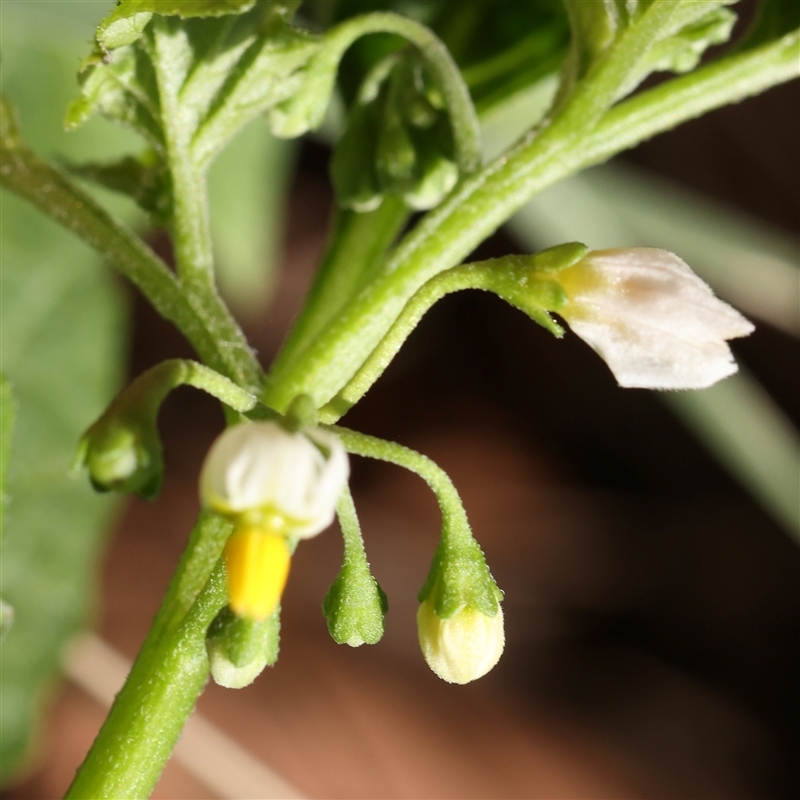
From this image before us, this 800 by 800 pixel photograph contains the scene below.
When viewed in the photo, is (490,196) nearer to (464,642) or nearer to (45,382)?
(464,642)

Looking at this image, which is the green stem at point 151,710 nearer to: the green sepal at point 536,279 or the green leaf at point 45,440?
the green sepal at point 536,279

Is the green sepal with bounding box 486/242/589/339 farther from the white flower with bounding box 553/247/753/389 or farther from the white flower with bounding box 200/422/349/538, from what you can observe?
the white flower with bounding box 200/422/349/538

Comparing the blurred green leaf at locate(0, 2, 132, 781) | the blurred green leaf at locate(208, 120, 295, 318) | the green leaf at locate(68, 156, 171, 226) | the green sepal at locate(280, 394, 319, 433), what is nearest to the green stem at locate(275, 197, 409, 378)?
the green leaf at locate(68, 156, 171, 226)


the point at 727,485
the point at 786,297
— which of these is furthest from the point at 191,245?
the point at 727,485

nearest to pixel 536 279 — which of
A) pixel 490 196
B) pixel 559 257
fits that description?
pixel 559 257

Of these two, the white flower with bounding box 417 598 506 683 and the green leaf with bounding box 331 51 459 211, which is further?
the green leaf with bounding box 331 51 459 211

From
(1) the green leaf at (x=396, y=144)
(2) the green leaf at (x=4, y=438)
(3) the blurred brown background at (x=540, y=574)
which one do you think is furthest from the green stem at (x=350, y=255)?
(3) the blurred brown background at (x=540, y=574)

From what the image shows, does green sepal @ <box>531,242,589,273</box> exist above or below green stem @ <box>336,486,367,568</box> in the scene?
above
